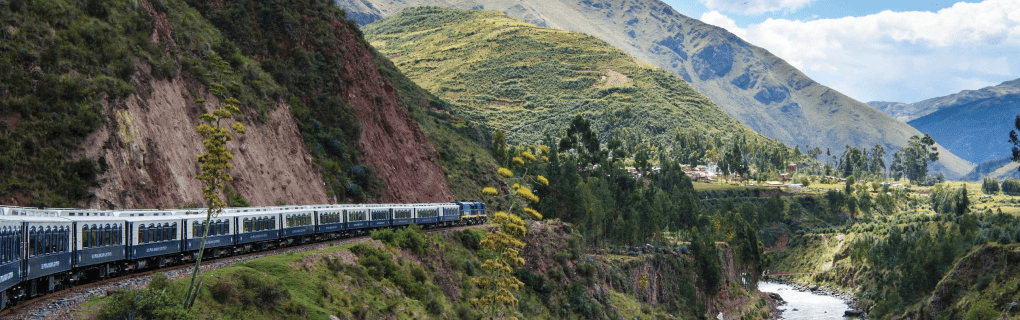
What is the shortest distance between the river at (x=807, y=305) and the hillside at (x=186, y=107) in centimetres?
5237

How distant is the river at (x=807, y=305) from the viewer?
337 ft

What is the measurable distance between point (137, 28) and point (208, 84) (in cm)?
586

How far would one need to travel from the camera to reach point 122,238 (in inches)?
1089

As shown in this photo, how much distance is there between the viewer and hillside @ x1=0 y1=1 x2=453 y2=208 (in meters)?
36.9

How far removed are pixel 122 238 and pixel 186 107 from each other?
75.6ft

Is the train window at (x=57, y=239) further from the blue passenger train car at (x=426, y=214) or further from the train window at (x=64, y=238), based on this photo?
the blue passenger train car at (x=426, y=214)

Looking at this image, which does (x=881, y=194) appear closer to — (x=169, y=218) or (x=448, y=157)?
(x=448, y=157)

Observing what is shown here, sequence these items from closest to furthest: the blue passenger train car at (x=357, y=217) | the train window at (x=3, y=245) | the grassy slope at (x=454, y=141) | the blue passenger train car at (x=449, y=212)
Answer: the train window at (x=3, y=245) < the blue passenger train car at (x=357, y=217) < the blue passenger train car at (x=449, y=212) < the grassy slope at (x=454, y=141)

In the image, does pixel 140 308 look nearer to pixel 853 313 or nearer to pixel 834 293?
pixel 853 313

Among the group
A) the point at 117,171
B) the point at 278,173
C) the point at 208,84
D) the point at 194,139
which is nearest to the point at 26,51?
the point at 117,171

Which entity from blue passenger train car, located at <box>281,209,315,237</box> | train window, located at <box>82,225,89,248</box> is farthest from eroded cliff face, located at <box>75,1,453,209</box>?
train window, located at <box>82,225,89,248</box>

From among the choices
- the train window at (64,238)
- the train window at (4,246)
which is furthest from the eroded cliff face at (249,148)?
the train window at (4,246)

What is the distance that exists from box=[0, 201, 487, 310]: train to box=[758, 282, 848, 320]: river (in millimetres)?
74605

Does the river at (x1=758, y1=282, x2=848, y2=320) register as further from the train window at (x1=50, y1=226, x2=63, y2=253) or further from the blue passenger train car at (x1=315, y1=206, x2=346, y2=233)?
the train window at (x1=50, y1=226, x2=63, y2=253)
